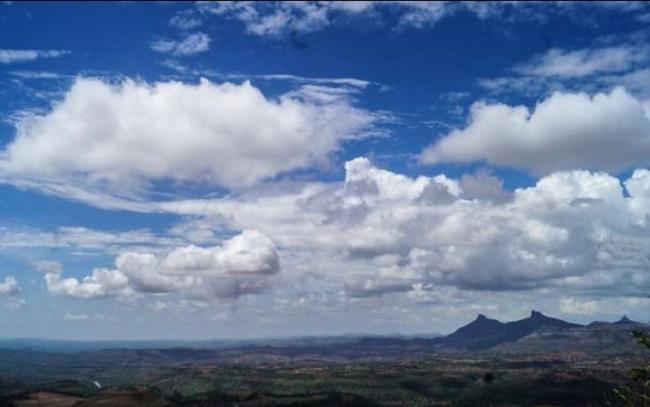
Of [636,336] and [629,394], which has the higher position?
[636,336]
